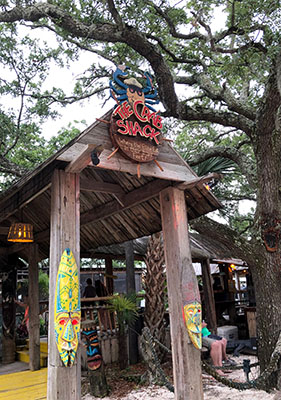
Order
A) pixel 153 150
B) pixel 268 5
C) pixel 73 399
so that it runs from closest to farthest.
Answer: pixel 73 399
pixel 153 150
pixel 268 5

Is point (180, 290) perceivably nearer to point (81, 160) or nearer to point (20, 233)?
point (81, 160)

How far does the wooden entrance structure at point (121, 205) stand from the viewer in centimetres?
340

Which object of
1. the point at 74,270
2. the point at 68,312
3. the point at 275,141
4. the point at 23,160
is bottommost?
the point at 68,312

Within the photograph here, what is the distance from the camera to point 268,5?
21.8ft

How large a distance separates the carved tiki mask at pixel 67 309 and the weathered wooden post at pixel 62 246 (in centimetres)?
5

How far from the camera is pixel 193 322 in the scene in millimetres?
3908

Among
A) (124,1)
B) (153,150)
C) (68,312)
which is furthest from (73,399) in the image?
(124,1)

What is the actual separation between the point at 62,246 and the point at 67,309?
0.61 m

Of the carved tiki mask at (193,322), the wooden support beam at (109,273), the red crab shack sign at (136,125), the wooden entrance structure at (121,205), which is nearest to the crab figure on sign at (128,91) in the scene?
the red crab shack sign at (136,125)

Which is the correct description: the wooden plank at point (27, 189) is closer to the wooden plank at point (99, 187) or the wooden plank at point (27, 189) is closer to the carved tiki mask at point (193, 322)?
the wooden plank at point (99, 187)

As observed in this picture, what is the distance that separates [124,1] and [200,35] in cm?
188

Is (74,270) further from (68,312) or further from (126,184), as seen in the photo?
(126,184)

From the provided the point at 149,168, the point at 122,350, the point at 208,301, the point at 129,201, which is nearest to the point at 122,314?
the point at 122,350

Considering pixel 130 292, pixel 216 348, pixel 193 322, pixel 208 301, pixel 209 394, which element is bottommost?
pixel 209 394
